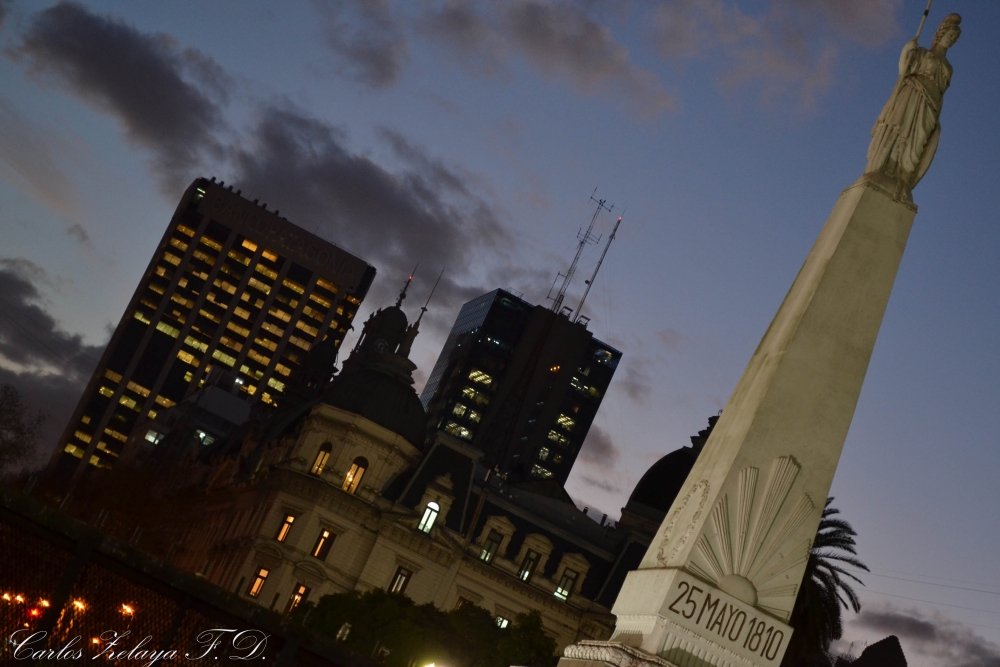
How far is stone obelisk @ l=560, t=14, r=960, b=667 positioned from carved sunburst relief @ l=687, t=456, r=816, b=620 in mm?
10

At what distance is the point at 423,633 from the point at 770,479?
40879mm

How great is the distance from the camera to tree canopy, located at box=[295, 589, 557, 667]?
48.5m

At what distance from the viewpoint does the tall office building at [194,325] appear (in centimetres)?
18412

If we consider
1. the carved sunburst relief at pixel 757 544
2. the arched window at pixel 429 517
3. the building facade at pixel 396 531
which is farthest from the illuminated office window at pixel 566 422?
the carved sunburst relief at pixel 757 544

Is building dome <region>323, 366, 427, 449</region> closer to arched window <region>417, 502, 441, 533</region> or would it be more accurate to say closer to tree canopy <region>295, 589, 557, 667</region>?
arched window <region>417, 502, 441, 533</region>

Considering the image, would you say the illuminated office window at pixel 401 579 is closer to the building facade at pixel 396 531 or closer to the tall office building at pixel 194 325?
the building facade at pixel 396 531

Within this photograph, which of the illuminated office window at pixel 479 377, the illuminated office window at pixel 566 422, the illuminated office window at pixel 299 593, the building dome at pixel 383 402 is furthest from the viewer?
the illuminated office window at pixel 566 422

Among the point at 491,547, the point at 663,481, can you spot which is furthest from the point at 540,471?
the point at 491,547

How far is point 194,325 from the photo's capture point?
191375 mm

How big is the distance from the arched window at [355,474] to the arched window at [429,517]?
4666 mm

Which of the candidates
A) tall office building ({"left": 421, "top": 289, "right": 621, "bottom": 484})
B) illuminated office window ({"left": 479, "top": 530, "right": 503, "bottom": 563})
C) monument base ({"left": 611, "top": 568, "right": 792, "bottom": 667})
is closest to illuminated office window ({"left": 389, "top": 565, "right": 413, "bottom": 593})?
illuminated office window ({"left": 479, "top": 530, "right": 503, "bottom": 563})

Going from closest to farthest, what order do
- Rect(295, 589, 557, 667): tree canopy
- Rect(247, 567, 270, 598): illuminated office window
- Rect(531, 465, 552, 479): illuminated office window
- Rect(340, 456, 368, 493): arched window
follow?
Rect(295, 589, 557, 667): tree canopy < Rect(247, 567, 270, 598): illuminated office window < Rect(340, 456, 368, 493): arched window < Rect(531, 465, 552, 479): illuminated office window

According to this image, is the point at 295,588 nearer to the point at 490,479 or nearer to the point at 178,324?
the point at 490,479

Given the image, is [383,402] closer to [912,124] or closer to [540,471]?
[912,124]
